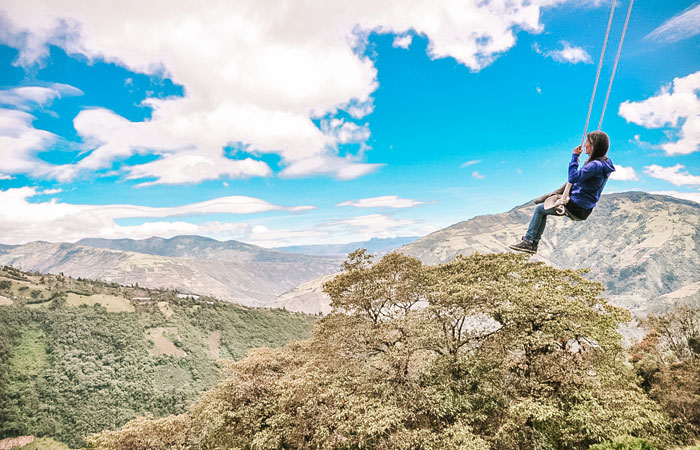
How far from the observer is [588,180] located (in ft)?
23.7

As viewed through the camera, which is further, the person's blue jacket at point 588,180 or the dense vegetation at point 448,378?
the dense vegetation at point 448,378

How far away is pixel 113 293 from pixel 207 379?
7269 centimetres

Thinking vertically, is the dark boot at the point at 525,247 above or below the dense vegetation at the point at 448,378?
above

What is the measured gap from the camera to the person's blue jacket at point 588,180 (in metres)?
7.12

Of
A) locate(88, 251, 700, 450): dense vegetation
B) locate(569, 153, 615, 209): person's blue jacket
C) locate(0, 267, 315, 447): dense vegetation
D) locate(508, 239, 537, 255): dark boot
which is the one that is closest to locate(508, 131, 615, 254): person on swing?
locate(569, 153, 615, 209): person's blue jacket

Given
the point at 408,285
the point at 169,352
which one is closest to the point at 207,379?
the point at 169,352

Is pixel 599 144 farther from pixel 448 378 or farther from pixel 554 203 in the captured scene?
pixel 448 378

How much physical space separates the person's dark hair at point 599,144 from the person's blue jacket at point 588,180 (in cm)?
14

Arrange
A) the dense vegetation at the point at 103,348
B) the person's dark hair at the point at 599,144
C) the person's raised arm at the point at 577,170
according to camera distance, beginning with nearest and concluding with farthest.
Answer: the person's raised arm at the point at 577,170, the person's dark hair at the point at 599,144, the dense vegetation at the point at 103,348

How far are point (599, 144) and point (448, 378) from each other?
16261mm


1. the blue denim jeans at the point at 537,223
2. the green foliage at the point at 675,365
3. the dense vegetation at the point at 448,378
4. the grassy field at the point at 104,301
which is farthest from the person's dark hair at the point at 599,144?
the grassy field at the point at 104,301

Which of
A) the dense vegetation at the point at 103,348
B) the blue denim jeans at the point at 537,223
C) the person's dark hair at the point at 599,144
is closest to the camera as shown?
the person's dark hair at the point at 599,144

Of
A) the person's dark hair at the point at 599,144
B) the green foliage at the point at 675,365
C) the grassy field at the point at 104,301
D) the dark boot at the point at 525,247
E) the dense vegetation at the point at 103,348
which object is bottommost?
the dense vegetation at the point at 103,348

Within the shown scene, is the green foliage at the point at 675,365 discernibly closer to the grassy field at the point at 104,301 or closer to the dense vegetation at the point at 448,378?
the dense vegetation at the point at 448,378
